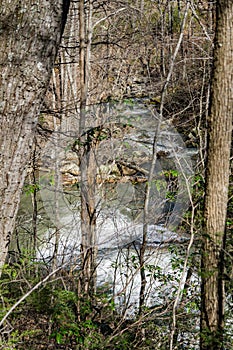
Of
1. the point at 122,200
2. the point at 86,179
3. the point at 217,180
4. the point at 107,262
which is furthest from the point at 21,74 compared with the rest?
the point at 107,262

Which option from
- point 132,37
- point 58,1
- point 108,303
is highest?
point 132,37

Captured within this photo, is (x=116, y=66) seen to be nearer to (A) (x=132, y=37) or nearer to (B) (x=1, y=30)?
(A) (x=132, y=37)

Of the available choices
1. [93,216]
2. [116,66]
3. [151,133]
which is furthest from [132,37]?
[93,216]

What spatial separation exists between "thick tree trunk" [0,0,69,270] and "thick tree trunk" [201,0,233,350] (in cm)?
69

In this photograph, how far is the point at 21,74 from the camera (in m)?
1.66

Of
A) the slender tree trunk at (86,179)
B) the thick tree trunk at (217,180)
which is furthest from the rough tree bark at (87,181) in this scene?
the thick tree trunk at (217,180)

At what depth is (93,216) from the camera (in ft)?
11.8

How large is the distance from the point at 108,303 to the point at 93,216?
97 centimetres

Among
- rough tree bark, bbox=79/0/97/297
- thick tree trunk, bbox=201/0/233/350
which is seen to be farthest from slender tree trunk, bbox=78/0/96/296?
thick tree trunk, bbox=201/0/233/350

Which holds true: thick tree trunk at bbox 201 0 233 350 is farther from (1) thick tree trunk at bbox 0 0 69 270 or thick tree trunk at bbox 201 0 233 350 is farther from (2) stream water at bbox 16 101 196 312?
(2) stream water at bbox 16 101 196 312

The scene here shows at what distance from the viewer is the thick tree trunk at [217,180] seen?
1.73 m

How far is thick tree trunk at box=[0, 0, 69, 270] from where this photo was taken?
1644 mm

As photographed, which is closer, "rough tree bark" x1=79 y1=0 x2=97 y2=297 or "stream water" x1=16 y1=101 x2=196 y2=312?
"rough tree bark" x1=79 y1=0 x2=97 y2=297

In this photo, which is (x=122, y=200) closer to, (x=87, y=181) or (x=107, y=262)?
(x=87, y=181)
